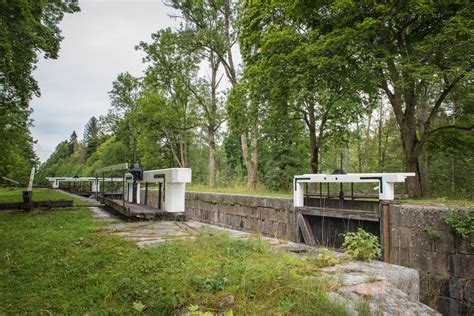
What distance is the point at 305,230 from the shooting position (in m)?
8.28

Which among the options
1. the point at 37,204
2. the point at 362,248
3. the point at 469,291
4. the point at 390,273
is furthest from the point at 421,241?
the point at 37,204

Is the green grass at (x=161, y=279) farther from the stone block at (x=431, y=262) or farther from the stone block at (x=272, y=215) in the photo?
the stone block at (x=272, y=215)

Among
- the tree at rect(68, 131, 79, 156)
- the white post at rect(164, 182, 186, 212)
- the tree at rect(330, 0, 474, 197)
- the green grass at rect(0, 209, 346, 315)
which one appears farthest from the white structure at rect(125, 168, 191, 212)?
the tree at rect(68, 131, 79, 156)

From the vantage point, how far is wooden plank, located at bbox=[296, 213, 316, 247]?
8.15m

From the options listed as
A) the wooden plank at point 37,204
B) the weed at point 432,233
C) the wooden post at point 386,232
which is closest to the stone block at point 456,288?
the weed at point 432,233

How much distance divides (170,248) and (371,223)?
5.53m

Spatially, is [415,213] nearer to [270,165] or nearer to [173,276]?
[173,276]

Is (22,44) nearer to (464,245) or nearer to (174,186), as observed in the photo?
(174,186)

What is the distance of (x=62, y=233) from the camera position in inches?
187

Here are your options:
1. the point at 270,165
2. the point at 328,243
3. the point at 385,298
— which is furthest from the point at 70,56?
the point at 385,298

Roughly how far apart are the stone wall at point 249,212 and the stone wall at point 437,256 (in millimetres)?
3123

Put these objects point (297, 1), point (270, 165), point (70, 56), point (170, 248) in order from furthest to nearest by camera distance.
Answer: point (270, 165) → point (70, 56) → point (297, 1) → point (170, 248)

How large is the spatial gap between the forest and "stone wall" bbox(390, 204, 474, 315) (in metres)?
3.60

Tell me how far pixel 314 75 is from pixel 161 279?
10365 mm
